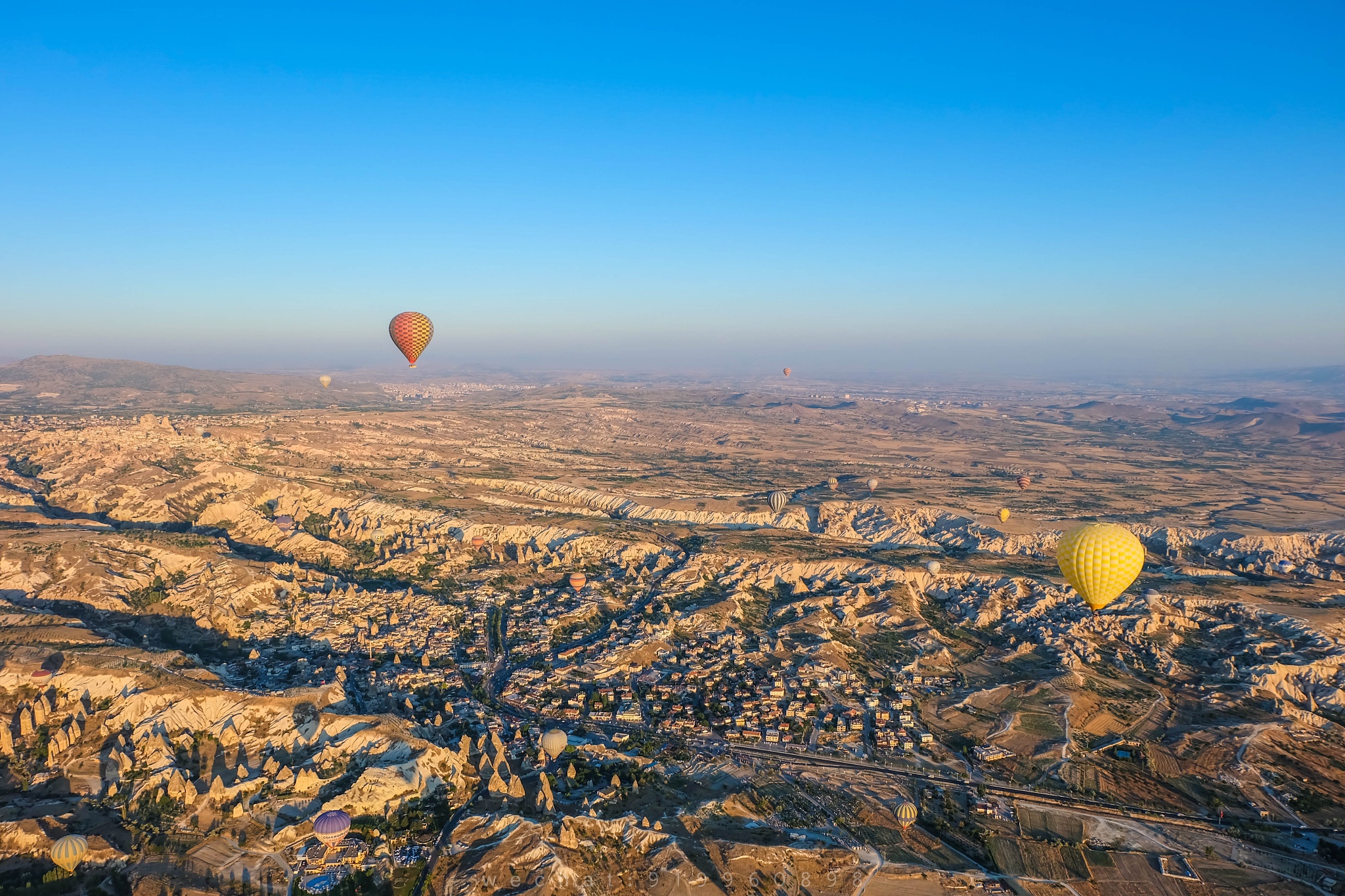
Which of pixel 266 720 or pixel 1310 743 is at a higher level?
pixel 266 720

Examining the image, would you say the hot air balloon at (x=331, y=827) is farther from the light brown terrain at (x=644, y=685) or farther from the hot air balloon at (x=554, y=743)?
the hot air balloon at (x=554, y=743)

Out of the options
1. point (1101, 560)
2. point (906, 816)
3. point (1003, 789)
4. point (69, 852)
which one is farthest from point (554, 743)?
point (1101, 560)

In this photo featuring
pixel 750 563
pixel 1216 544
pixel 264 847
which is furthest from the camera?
pixel 1216 544

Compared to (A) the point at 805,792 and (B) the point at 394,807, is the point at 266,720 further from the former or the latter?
(A) the point at 805,792

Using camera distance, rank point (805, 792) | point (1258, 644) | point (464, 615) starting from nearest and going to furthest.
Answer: point (805, 792) → point (1258, 644) → point (464, 615)

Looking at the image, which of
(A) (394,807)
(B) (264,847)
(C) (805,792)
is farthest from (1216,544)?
(B) (264,847)

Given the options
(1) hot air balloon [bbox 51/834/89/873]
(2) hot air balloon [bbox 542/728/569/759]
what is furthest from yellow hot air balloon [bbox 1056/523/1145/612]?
(1) hot air balloon [bbox 51/834/89/873]

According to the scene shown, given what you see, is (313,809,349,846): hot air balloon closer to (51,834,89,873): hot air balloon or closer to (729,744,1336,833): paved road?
(51,834,89,873): hot air balloon
